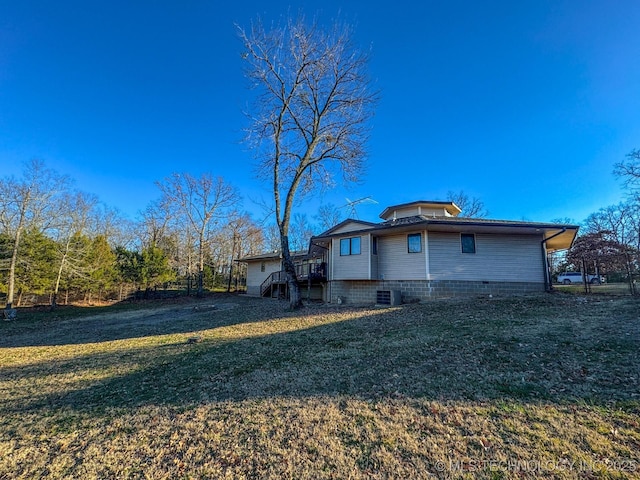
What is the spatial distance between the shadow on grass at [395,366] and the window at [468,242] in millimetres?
4745

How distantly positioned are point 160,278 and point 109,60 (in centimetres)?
1623

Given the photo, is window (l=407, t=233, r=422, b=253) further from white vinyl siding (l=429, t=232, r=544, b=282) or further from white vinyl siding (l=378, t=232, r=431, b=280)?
white vinyl siding (l=429, t=232, r=544, b=282)

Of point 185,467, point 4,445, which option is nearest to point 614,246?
point 185,467

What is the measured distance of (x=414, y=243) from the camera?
41.4 ft

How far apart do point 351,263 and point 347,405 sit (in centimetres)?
1027

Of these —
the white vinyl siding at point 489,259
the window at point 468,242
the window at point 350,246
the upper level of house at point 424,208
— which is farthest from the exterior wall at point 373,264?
the window at point 468,242

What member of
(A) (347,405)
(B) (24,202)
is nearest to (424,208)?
(A) (347,405)

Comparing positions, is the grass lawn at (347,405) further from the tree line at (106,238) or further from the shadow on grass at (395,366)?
the tree line at (106,238)

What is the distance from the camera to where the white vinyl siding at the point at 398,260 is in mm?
12281

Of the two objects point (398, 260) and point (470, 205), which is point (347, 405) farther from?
point (470, 205)

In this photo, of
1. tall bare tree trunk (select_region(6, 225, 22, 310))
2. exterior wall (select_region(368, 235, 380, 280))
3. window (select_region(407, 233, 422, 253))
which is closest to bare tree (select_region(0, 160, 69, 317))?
tall bare tree trunk (select_region(6, 225, 22, 310))

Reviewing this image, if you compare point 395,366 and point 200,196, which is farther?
point 200,196

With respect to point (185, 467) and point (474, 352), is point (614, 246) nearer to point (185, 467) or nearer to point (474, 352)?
point (474, 352)

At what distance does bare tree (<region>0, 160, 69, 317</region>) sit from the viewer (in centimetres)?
1391
